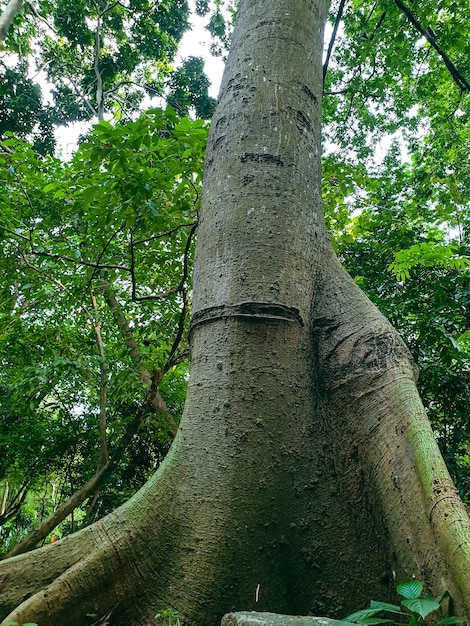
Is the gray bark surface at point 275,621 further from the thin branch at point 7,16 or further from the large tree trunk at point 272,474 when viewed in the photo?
the thin branch at point 7,16

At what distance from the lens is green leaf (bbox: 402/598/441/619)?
2.63 ft

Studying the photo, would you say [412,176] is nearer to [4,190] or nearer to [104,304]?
[104,304]

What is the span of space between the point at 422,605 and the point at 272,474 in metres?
0.49

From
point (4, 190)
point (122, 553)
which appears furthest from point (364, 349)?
point (4, 190)

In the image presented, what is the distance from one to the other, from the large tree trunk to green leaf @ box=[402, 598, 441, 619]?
0.14 metres

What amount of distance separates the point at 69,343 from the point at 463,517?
4.18 meters

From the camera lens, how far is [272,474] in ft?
4.06

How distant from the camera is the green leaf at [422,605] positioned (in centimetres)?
80

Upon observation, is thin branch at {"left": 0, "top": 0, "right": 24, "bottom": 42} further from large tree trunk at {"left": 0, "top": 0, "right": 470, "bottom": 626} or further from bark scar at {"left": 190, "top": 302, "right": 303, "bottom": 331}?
bark scar at {"left": 190, "top": 302, "right": 303, "bottom": 331}

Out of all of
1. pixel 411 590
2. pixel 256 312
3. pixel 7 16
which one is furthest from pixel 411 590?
pixel 7 16

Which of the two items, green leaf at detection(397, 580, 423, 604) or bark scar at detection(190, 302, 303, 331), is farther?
bark scar at detection(190, 302, 303, 331)

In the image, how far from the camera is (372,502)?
4.06 feet

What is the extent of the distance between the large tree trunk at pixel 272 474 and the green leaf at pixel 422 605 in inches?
5.6

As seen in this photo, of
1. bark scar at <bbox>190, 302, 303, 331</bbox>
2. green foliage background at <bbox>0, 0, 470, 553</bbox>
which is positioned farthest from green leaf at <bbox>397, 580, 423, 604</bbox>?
green foliage background at <bbox>0, 0, 470, 553</bbox>
